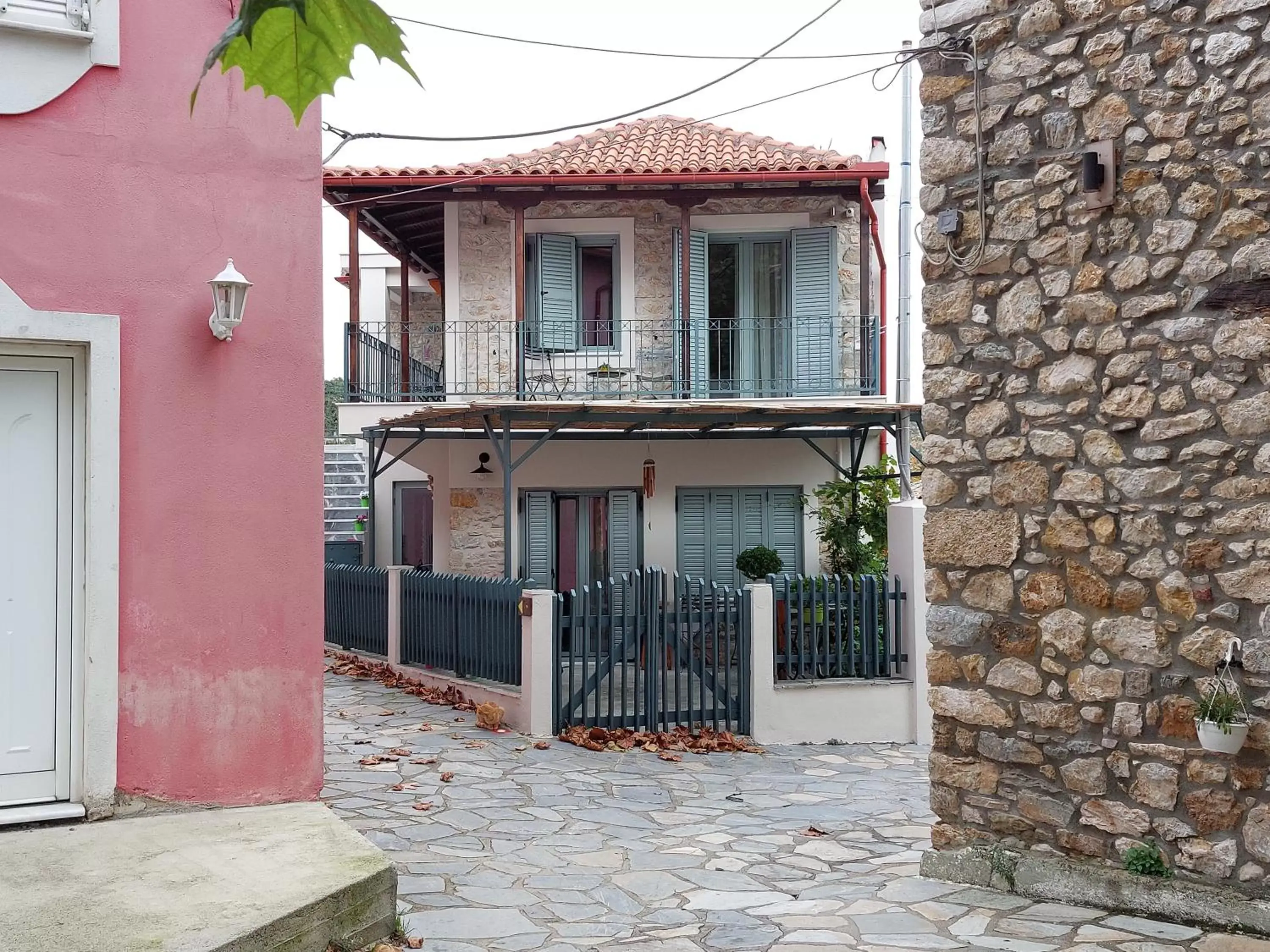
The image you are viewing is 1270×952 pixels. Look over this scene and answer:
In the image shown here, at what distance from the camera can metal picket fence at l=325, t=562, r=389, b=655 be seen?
40.7ft

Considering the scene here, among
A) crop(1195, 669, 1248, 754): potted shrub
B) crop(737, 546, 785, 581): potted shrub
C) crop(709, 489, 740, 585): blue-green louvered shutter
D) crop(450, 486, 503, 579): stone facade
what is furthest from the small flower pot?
crop(450, 486, 503, 579): stone facade

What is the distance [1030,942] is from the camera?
4340mm

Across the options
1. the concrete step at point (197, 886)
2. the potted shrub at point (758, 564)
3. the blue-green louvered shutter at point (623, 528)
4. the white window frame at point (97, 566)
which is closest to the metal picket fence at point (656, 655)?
the potted shrub at point (758, 564)

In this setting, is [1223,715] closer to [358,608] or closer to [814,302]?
[358,608]

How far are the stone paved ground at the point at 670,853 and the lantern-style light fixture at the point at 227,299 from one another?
2661 mm

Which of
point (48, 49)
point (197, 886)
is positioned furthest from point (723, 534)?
point (197, 886)

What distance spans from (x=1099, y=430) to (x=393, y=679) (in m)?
8.45

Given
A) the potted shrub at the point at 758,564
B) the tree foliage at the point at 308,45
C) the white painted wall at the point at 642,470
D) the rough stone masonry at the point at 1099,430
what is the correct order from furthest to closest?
the white painted wall at the point at 642,470
the potted shrub at the point at 758,564
the rough stone masonry at the point at 1099,430
the tree foliage at the point at 308,45

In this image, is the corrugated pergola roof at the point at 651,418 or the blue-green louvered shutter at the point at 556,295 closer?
the corrugated pergola roof at the point at 651,418

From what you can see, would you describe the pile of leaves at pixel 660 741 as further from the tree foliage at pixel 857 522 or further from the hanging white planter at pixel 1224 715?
the hanging white planter at pixel 1224 715

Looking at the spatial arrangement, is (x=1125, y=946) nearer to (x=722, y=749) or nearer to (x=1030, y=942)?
(x=1030, y=942)

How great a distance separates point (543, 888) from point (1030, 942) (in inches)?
84.2

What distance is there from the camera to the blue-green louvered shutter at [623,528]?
48.3 feet

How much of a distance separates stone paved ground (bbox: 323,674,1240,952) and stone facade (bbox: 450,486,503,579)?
5.05 m
